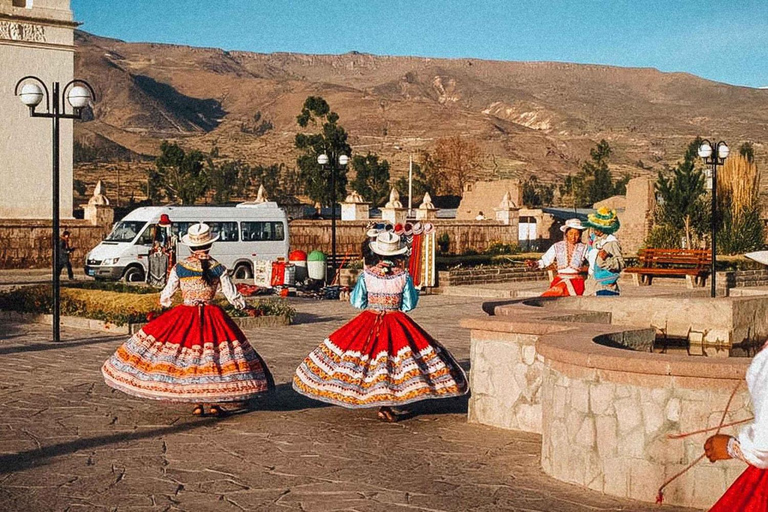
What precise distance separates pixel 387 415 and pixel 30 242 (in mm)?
24710

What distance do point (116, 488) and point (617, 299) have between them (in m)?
5.93

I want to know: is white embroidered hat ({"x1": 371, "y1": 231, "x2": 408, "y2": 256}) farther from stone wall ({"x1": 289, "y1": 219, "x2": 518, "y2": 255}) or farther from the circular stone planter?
stone wall ({"x1": 289, "y1": 219, "x2": 518, "y2": 255})

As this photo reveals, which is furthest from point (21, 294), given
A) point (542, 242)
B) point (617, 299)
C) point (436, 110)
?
point (436, 110)

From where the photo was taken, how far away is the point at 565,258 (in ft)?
38.2

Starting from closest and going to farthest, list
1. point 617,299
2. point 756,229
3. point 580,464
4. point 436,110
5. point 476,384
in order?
point 580,464
point 476,384
point 617,299
point 756,229
point 436,110

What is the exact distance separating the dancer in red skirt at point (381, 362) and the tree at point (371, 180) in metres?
64.3

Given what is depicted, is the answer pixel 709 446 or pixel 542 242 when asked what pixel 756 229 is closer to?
pixel 542 242

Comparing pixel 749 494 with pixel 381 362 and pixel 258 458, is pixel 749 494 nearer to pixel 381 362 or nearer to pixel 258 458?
pixel 258 458

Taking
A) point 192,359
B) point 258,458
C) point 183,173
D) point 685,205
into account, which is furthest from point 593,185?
point 258,458

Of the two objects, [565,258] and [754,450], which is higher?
[565,258]

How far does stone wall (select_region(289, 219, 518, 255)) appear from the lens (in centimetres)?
3522

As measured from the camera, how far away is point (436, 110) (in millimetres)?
184750

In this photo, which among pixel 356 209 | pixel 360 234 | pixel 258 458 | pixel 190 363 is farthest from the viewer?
pixel 356 209

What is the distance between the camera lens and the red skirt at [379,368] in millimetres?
8453
